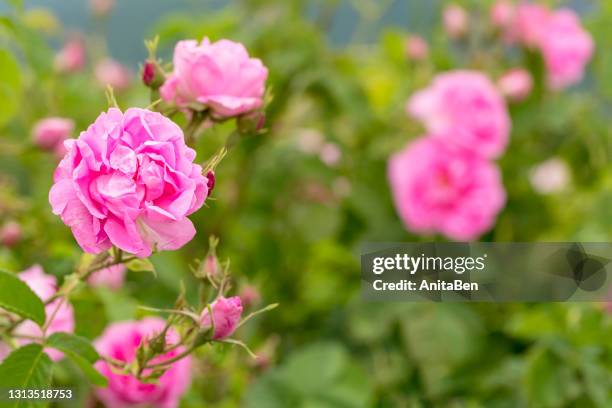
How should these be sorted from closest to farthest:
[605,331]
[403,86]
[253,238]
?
[605,331]
[253,238]
[403,86]

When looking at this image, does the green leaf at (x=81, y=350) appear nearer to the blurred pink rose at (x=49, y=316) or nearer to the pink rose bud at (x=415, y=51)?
the blurred pink rose at (x=49, y=316)

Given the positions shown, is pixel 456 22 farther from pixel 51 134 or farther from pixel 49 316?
pixel 49 316

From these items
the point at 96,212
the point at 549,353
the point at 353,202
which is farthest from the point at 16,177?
the point at 96,212

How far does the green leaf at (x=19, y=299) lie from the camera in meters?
0.40

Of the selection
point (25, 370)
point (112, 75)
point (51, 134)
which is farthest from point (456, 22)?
point (25, 370)

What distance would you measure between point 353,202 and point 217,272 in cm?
73

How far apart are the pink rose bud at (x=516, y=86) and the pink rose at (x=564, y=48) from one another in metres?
0.09

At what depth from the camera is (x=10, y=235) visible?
0.70 metres

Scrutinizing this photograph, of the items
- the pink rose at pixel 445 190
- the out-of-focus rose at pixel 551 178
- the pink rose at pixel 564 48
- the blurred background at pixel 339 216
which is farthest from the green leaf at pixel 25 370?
the out-of-focus rose at pixel 551 178

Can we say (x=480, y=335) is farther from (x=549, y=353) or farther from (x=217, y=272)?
(x=217, y=272)

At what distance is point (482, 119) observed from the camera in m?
1.07

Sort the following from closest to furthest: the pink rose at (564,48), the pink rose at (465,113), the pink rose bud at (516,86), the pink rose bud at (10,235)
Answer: the pink rose bud at (10,235), the pink rose at (465,113), the pink rose bud at (516,86), the pink rose at (564,48)

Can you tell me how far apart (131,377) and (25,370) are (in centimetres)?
12

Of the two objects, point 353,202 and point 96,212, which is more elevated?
point 96,212
